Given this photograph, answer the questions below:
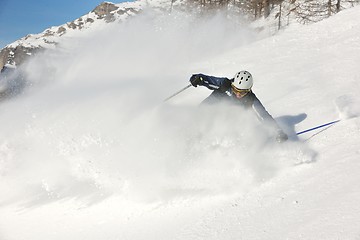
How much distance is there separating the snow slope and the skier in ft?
0.68

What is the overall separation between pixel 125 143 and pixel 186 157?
1.83 metres

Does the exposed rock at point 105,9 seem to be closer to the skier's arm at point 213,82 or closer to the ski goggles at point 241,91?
the skier's arm at point 213,82

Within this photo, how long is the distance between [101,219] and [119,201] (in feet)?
1.67

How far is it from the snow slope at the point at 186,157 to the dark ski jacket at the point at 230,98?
0.61ft

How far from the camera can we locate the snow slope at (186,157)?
4676mm

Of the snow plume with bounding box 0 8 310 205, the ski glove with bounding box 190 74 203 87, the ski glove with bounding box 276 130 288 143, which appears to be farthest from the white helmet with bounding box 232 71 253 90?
the ski glove with bounding box 276 130 288 143

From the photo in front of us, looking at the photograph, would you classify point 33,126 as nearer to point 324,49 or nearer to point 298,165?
point 298,165

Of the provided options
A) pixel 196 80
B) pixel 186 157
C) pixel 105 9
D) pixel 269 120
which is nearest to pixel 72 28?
pixel 105 9

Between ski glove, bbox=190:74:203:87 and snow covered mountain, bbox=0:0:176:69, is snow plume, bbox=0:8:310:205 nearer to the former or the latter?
ski glove, bbox=190:74:203:87

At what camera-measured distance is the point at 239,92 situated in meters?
6.81

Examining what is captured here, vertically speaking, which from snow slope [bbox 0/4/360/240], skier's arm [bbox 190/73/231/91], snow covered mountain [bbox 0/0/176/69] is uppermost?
snow covered mountain [bbox 0/0/176/69]

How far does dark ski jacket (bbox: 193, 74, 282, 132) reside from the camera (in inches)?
265

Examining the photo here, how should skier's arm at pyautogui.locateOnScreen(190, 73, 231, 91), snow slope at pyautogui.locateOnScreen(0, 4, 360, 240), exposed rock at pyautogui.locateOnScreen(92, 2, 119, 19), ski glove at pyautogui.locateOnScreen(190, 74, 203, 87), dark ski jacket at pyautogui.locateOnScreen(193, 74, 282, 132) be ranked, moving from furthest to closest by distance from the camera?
exposed rock at pyautogui.locateOnScreen(92, 2, 119, 19), ski glove at pyautogui.locateOnScreen(190, 74, 203, 87), skier's arm at pyautogui.locateOnScreen(190, 73, 231, 91), dark ski jacket at pyautogui.locateOnScreen(193, 74, 282, 132), snow slope at pyautogui.locateOnScreen(0, 4, 360, 240)

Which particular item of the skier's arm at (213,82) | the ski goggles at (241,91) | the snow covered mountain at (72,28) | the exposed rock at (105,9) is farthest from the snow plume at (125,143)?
the exposed rock at (105,9)
